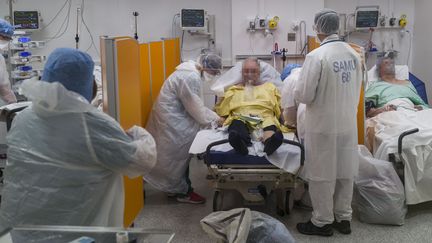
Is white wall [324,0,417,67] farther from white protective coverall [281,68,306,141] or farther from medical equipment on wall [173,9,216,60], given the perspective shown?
white protective coverall [281,68,306,141]

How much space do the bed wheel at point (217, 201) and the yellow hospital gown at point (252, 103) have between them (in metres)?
0.66

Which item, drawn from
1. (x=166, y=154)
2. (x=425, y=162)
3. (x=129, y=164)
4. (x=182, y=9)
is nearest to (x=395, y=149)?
(x=425, y=162)

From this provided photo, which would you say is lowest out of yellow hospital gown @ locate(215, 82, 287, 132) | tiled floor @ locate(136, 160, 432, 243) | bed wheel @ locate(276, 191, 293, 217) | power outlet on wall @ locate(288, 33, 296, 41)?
tiled floor @ locate(136, 160, 432, 243)

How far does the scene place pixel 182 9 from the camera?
5316 millimetres

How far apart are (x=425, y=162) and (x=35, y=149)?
2895 mm

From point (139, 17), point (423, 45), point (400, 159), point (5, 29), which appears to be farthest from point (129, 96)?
point (423, 45)

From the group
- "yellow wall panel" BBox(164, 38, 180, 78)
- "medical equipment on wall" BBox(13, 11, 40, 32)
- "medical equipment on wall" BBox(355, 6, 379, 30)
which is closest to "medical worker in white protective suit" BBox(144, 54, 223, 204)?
"yellow wall panel" BBox(164, 38, 180, 78)

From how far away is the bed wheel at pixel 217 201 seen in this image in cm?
337

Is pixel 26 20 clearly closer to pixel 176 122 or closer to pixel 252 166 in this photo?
pixel 176 122

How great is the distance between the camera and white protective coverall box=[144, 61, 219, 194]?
357cm

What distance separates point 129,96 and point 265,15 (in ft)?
10.6

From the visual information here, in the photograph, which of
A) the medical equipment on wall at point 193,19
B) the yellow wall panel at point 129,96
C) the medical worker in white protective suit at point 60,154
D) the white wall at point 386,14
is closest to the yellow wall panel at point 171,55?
the medical equipment on wall at point 193,19

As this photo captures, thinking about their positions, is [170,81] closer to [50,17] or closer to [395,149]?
[395,149]

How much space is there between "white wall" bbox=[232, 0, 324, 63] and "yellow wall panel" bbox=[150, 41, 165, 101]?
1.50m
